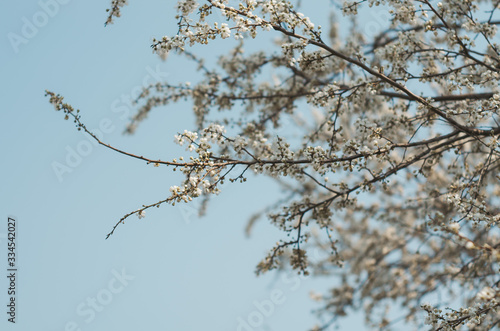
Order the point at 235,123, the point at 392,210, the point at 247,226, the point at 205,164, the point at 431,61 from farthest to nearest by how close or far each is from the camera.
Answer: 1. the point at 247,226
2. the point at 392,210
3. the point at 235,123
4. the point at 431,61
5. the point at 205,164

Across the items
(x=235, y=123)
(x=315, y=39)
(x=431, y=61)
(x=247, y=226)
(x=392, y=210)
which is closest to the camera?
(x=315, y=39)

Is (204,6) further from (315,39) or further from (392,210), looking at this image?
(392,210)

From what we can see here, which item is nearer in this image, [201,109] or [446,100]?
[446,100]

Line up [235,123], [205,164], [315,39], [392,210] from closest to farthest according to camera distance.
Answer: [205,164] < [315,39] < [235,123] < [392,210]

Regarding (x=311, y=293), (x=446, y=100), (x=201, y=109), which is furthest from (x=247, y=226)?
(x=446, y=100)

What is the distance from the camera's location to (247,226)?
28.9 ft

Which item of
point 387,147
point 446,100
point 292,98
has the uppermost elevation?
point 446,100

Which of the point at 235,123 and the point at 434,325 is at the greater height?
the point at 235,123

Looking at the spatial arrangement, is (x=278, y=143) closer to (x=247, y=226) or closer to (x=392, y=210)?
(x=392, y=210)

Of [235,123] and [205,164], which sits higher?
[235,123]

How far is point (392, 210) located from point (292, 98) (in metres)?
2.94

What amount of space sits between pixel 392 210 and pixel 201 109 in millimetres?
3562

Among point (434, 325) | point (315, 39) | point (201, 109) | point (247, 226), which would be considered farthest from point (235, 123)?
point (247, 226)

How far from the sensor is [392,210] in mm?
6988
